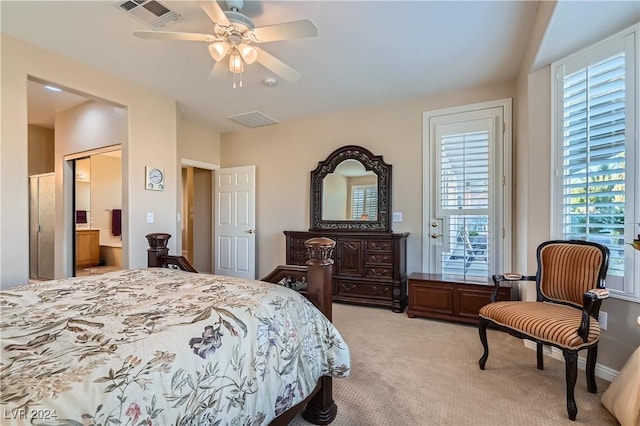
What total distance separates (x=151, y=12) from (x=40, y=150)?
15.7 feet

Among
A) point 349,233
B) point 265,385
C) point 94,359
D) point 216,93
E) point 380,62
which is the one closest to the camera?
point 94,359

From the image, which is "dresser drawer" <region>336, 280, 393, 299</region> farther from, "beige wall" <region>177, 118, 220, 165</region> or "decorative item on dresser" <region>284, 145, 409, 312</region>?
"beige wall" <region>177, 118, 220, 165</region>

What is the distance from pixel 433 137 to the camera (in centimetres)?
397

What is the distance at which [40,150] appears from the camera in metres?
5.41

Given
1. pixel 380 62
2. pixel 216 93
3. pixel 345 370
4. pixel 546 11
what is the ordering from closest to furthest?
pixel 345 370 < pixel 546 11 < pixel 380 62 < pixel 216 93

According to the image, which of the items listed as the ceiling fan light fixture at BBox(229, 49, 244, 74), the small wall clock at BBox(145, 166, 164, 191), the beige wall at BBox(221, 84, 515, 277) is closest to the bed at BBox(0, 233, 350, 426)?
the ceiling fan light fixture at BBox(229, 49, 244, 74)

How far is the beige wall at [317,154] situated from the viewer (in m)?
4.06

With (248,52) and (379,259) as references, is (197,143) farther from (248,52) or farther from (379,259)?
(379,259)

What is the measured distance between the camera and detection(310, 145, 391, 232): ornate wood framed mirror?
4172 mm

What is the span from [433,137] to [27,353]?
4067mm

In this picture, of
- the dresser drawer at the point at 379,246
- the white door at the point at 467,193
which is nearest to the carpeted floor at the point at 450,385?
the white door at the point at 467,193

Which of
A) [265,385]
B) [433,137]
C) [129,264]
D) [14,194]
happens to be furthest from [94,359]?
[433,137]

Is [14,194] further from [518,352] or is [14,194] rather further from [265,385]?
[518,352]

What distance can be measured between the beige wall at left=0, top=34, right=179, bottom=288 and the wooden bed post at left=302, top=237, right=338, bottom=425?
265 centimetres
